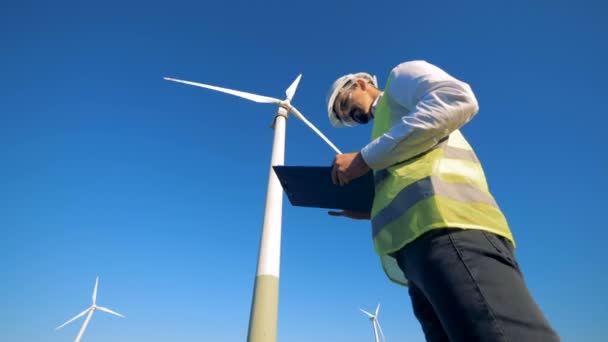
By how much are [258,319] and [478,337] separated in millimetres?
8452

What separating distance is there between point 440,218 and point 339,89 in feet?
6.60

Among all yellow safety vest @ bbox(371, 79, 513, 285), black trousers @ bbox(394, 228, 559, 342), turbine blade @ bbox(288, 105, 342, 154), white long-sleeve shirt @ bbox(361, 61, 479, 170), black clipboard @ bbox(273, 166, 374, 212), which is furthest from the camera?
turbine blade @ bbox(288, 105, 342, 154)

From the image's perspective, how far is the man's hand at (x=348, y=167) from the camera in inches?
91.3

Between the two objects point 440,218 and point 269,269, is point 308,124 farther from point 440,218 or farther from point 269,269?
point 440,218

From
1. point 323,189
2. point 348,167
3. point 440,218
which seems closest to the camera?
point 440,218

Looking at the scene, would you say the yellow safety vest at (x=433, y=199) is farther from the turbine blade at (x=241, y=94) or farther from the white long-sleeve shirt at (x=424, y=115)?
the turbine blade at (x=241, y=94)

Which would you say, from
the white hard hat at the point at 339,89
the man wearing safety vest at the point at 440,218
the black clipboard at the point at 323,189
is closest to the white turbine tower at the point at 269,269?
the black clipboard at the point at 323,189

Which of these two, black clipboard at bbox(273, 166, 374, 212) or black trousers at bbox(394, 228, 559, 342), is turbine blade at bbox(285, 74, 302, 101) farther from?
black trousers at bbox(394, 228, 559, 342)

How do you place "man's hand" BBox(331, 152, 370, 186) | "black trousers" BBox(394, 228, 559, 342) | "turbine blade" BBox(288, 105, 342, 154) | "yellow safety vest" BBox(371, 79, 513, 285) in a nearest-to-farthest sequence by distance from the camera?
"black trousers" BBox(394, 228, 559, 342) < "yellow safety vest" BBox(371, 79, 513, 285) < "man's hand" BBox(331, 152, 370, 186) < "turbine blade" BBox(288, 105, 342, 154)

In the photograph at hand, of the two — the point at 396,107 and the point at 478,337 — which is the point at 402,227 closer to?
the point at 478,337

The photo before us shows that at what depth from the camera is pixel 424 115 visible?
199 cm

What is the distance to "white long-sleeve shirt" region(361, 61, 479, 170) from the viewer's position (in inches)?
78.3

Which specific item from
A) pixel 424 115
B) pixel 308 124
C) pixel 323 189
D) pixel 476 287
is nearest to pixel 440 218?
pixel 476 287

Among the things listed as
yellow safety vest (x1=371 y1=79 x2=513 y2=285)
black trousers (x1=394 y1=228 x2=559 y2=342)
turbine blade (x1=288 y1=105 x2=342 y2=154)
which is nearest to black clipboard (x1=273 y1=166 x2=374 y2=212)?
yellow safety vest (x1=371 y1=79 x2=513 y2=285)
